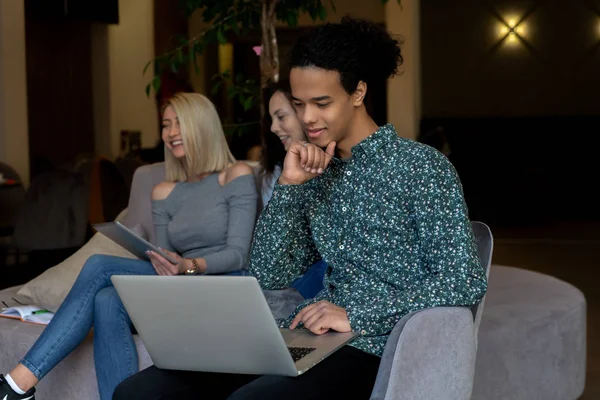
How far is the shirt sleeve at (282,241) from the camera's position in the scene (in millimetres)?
2262

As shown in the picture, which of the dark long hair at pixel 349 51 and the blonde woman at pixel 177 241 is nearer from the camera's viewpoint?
the dark long hair at pixel 349 51

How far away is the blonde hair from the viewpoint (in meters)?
3.41

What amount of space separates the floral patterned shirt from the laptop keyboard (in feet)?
0.51

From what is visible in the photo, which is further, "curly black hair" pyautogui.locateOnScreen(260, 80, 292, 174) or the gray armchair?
"curly black hair" pyautogui.locateOnScreen(260, 80, 292, 174)

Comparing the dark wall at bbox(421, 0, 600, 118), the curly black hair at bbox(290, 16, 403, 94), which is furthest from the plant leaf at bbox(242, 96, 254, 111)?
the dark wall at bbox(421, 0, 600, 118)

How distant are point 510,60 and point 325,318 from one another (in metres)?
10.2

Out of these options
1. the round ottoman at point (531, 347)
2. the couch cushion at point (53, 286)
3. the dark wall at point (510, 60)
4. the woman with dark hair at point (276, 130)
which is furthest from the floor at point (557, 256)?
the couch cushion at point (53, 286)

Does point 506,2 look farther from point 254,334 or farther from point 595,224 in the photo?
point 254,334

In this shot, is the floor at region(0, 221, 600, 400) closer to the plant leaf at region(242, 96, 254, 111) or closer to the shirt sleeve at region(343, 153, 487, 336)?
the plant leaf at region(242, 96, 254, 111)

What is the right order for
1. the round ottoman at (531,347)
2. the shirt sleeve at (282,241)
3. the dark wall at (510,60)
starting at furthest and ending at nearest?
the dark wall at (510,60), the round ottoman at (531,347), the shirt sleeve at (282,241)

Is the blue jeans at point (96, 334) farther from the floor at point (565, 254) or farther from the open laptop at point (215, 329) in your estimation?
the floor at point (565, 254)

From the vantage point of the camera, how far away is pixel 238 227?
3.24m

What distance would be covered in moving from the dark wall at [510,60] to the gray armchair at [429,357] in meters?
10.0

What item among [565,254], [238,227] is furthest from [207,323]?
[565,254]
